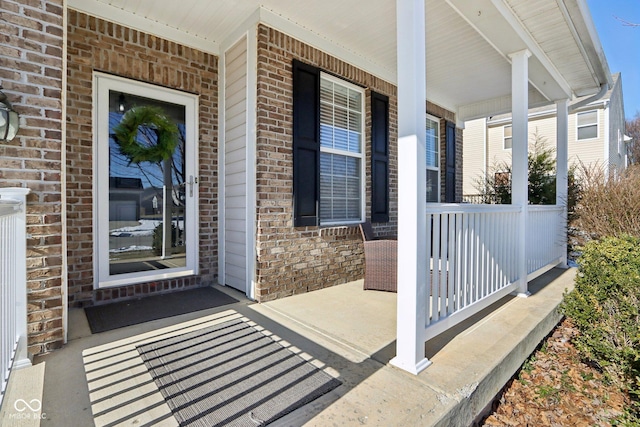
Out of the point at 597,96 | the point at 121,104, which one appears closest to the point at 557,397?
the point at 121,104

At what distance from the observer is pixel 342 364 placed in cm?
212

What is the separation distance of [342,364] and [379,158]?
3.33 m

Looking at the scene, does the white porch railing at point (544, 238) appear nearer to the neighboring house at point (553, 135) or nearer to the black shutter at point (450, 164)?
the black shutter at point (450, 164)

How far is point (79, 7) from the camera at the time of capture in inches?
120

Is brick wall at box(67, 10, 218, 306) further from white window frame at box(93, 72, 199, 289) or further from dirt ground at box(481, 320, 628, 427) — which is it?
dirt ground at box(481, 320, 628, 427)

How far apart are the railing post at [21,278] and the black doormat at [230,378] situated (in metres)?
0.66

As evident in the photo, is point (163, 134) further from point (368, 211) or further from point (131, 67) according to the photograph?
point (368, 211)

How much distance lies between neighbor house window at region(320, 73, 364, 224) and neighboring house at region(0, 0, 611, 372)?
0.02 metres

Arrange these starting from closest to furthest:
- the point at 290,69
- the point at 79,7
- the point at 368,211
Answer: the point at 79,7 < the point at 290,69 < the point at 368,211

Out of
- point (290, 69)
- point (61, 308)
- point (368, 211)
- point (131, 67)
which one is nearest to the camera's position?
point (61, 308)

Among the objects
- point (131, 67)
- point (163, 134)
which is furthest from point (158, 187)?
point (131, 67)

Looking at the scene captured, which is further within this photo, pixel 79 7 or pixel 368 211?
pixel 368 211

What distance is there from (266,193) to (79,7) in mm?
2446

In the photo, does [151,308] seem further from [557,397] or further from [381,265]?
[557,397]
